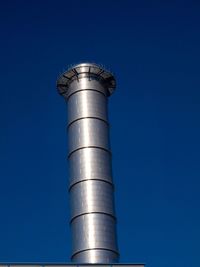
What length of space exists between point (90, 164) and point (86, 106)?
4145 mm

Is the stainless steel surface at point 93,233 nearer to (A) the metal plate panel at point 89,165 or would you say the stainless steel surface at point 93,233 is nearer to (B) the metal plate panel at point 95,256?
(B) the metal plate panel at point 95,256

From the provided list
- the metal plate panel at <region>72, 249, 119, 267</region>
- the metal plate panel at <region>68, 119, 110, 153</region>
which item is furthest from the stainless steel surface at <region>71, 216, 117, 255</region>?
the metal plate panel at <region>68, 119, 110, 153</region>

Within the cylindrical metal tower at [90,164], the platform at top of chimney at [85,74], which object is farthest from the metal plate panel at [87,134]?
the platform at top of chimney at [85,74]

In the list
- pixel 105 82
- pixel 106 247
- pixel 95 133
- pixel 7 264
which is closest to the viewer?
pixel 7 264

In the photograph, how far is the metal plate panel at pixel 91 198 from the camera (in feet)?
134

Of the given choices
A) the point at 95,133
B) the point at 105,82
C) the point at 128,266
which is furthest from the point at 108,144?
the point at 128,266

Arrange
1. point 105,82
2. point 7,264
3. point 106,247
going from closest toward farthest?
point 7,264
point 106,247
point 105,82

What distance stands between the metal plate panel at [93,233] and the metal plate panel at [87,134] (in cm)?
482

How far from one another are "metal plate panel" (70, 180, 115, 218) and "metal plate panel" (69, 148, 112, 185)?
0.46 meters

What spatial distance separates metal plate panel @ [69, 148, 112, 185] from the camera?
41875 mm

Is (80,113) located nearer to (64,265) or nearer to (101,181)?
(101,181)

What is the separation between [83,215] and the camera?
40.7 m

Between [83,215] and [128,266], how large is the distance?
655 cm

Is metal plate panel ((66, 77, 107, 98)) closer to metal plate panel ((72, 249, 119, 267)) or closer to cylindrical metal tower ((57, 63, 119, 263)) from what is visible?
cylindrical metal tower ((57, 63, 119, 263))
